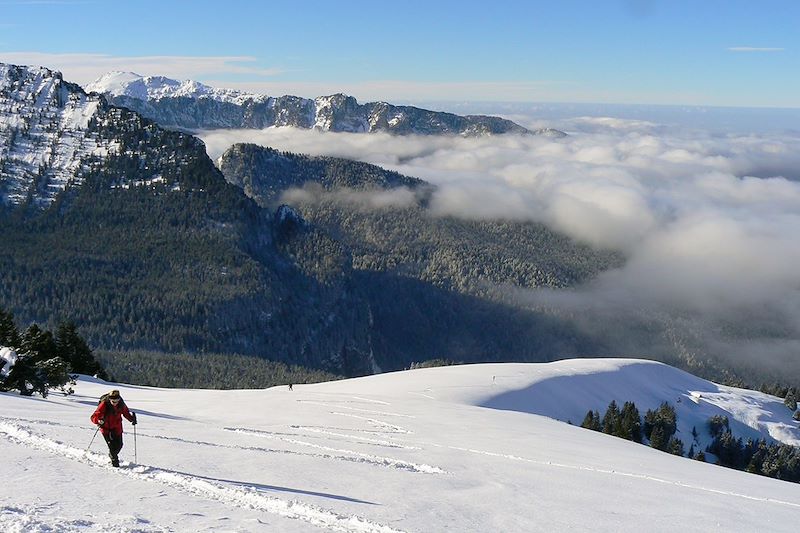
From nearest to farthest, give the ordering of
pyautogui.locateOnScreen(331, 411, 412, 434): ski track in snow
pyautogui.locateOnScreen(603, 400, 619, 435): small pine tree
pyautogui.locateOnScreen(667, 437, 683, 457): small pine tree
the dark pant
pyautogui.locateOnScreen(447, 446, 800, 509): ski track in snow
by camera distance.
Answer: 1. the dark pant
2. pyautogui.locateOnScreen(447, 446, 800, 509): ski track in snow
3. pyautogui.locateOnScreen(331, 411, 412, 434): ski track in snow
4. pyautogui.locateOnScreen(603, 400, 619, 435): small pine tree
5. pyautogui.locateOnScreen(667, 437, 683, 457): small pine tree

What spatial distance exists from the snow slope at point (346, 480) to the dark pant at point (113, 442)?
0.38 meters

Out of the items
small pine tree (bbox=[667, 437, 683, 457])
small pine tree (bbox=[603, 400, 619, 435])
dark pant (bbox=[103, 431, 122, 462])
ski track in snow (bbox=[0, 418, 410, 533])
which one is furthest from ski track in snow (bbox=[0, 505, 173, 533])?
small pine tree (bbox=[667, 437, 683, 457])

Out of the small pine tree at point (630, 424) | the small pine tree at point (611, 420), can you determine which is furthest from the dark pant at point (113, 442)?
the small pine tree at point (630, 424)

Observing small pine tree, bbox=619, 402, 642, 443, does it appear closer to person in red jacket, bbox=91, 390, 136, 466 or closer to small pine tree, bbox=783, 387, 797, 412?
small pine tree, bbox=783, 387, 797, 412

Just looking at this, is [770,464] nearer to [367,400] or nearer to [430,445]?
[367,400]

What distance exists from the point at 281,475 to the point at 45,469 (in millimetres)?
6352

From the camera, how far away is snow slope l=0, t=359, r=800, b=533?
1538 cm

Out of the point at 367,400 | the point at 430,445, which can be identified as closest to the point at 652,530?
the point at 430,445

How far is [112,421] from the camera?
19.2m

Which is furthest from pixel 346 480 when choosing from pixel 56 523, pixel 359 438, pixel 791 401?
pixel 791 401

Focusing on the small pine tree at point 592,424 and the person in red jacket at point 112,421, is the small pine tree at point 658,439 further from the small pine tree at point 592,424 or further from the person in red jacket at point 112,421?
the person in red jacket at point 112,421

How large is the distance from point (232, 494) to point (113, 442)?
4363mm

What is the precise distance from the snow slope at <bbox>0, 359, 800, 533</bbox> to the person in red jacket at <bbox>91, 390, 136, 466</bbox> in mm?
512

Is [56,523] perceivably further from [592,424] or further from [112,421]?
[592,424]
